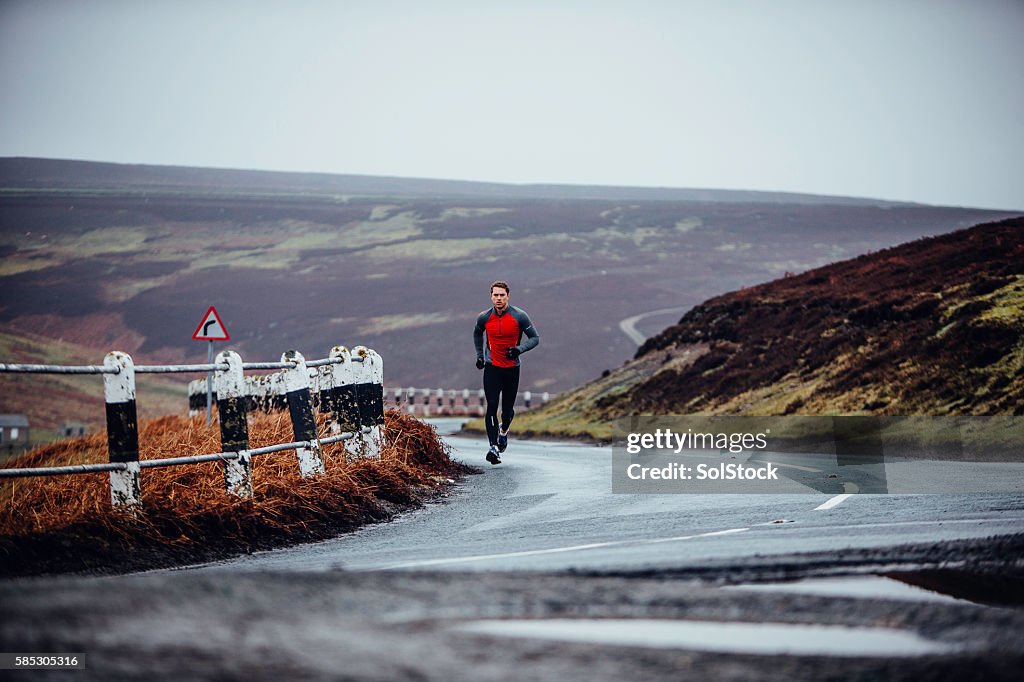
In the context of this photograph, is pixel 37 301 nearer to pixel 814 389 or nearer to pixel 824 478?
pixel 814 389

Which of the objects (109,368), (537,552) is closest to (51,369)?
(109,368)

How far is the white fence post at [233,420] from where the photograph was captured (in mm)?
9398

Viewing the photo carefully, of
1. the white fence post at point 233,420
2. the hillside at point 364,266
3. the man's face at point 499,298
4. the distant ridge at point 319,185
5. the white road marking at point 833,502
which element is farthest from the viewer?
the distant ridge at point 319,185

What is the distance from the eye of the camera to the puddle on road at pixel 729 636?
4105mm

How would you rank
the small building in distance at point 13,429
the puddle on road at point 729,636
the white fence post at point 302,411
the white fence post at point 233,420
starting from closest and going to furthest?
the puddle on road at point 729,636 → the white fence post at point 233,420 → the white fence post at point 302,411 → the small building in distance at point 13,429

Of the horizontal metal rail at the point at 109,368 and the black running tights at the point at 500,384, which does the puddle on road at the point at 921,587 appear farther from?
the black running tights at the point at 500,384

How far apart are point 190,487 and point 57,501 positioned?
0.96 metres

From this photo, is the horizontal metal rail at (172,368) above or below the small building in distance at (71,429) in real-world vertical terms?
above

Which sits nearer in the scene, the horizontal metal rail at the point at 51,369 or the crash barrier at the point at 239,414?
the horizontal metal rail at the point at 51,369

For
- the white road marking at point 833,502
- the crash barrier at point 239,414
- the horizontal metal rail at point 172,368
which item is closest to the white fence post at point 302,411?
the crash barrier at point 239,414

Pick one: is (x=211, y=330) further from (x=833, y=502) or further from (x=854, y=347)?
(x=833, y=502)

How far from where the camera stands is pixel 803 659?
3955 millimetres

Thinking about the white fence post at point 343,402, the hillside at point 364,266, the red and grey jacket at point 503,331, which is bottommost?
the white fence post at point 343,402

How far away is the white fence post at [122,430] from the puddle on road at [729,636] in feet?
15.4
